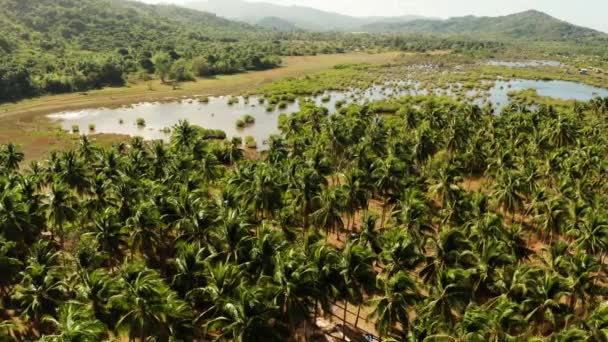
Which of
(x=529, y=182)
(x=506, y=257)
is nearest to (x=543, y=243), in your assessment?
(x=529, y=182)

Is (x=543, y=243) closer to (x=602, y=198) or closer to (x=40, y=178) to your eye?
(x=602, y=198)

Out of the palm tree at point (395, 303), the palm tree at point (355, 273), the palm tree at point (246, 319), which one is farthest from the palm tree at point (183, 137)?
the palm tree at point (395, 303)

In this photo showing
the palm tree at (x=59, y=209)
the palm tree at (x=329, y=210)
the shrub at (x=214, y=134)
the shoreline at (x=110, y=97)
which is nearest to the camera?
the palm tree at (x=59, y=209)

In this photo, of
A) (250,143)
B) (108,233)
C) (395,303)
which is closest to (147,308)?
(108,233)

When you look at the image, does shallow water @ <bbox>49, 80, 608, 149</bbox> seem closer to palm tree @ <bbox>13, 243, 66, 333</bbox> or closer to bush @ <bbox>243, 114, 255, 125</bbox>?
bush @ <bbox>243, 114, 255, 125</bbox>

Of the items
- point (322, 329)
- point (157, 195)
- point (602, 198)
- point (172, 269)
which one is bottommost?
point (322, 329)

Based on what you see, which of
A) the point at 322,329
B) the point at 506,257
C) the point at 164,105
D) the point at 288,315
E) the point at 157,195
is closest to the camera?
the point at 288,315

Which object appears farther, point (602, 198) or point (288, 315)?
point (602, 198)

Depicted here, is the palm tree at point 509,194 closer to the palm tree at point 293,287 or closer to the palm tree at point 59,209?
the palm tree at point 293,287

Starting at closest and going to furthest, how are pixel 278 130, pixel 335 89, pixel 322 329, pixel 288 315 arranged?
pixel 288 315 < pixel 322 329 < pixel 278 130 < pixel 335 89
